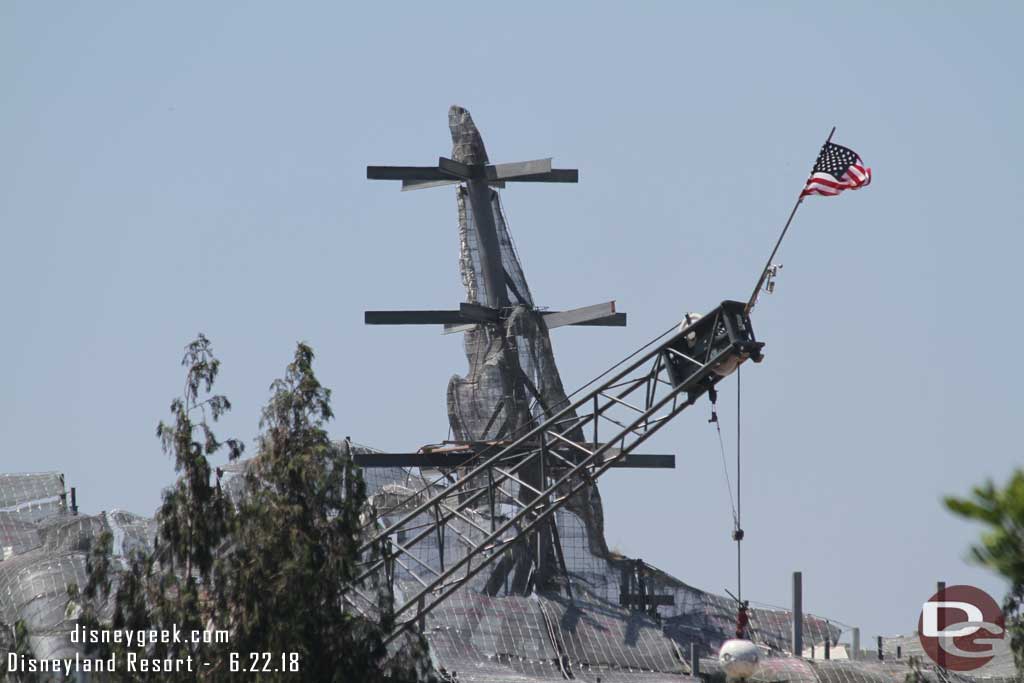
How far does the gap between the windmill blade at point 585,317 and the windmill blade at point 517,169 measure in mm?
4748

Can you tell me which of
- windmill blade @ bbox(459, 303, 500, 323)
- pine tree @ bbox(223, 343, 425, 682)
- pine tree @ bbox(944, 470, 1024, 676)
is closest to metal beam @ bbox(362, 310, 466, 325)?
windmill blade @ bbox(459, 303, 500, 323)

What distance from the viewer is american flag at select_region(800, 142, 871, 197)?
3303 centimetres

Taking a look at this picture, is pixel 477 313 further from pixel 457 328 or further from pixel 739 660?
pixel 739 660

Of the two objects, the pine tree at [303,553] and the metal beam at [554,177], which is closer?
the pine tree at [303,553]

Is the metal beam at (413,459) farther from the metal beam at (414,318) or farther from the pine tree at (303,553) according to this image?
the pine tree at (303,553)

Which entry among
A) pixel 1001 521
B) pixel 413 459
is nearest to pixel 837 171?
pixel 1001 521

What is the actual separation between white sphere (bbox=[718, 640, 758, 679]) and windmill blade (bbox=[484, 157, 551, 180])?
119ft

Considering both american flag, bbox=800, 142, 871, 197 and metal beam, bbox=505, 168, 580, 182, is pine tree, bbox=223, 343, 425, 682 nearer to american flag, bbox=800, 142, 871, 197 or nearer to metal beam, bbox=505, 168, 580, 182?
american flag, bbox=800, 142, 871, 197

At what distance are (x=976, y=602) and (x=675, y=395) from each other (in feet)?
62.4

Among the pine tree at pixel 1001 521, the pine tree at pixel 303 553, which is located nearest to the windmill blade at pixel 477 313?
the pine tree at pixel 303 553

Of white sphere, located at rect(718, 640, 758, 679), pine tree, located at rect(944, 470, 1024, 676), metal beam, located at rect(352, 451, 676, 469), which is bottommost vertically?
white sphere, located at rect(718, 640, 758, 679)

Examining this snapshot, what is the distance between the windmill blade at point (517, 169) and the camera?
6103 cm

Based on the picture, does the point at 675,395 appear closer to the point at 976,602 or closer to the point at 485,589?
the point at 976,602

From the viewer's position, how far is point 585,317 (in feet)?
197
